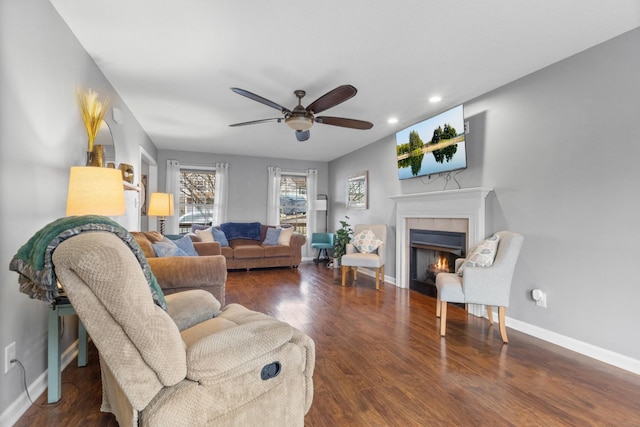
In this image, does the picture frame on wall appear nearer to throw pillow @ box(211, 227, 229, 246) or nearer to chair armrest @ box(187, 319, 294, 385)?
throw pillow @ box(211, 227, 229, 246)

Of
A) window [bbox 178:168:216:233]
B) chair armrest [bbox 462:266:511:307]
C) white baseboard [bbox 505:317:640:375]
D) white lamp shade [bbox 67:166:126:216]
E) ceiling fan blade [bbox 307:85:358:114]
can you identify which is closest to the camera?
white lamp shade [bbox 67:166:126:216]

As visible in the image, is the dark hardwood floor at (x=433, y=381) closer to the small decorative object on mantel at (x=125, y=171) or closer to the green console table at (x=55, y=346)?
the green console table at (x=55, y=346)

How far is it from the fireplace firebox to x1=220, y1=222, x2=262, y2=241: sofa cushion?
3390mm

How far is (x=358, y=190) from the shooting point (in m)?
6.11

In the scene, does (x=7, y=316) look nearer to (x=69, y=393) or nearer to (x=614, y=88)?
(x=69, y=393)

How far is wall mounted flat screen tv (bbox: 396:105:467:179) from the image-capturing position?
355cm

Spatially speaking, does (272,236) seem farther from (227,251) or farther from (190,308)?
(190,308)

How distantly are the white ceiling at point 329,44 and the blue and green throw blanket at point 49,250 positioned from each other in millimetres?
1599

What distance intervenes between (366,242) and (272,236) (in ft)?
7.57

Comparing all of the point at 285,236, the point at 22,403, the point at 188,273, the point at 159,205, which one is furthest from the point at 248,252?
the point at 22,403

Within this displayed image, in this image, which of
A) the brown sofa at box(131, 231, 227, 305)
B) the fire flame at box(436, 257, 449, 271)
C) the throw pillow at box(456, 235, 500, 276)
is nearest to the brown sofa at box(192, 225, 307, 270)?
the fire flame at box(436, 257, 449, 271)

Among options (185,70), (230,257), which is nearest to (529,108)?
(185,70)

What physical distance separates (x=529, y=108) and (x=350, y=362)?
2825mm

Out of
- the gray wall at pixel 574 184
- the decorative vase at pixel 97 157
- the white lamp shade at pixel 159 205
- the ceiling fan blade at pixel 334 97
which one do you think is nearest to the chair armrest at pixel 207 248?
the white lamp shade at pixel 159 205
